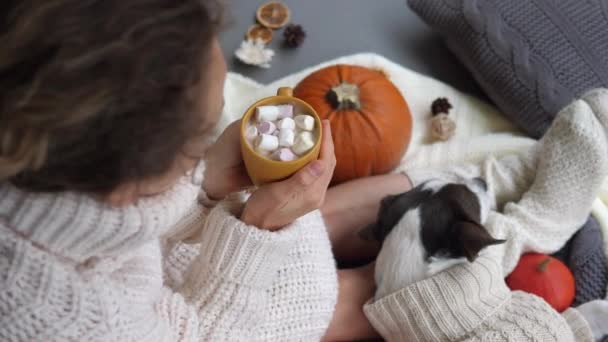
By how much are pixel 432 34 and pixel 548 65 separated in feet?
1.15

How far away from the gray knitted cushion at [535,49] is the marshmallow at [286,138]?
71cm


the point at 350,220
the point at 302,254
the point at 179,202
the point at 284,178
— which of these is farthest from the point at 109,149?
the point at 350,220

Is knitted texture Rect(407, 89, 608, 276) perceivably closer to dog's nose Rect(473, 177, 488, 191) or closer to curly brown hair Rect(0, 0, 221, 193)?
dog's nose Rect(473, 177, 488, 191)

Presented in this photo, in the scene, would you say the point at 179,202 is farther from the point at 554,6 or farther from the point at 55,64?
the point at 554,6

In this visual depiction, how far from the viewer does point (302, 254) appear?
939 millimetres

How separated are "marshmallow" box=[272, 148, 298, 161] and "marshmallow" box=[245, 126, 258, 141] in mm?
38

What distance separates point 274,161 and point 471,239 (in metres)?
0.37

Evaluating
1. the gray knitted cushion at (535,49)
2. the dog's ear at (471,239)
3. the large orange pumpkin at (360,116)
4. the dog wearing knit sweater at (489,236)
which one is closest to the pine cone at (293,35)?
the large orange pumpkin at (360,116)

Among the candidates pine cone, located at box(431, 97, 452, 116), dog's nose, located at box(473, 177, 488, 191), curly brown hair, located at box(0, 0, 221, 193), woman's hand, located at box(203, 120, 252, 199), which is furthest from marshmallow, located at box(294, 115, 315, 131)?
pine cone, located at box(431, 97, 452, 116)

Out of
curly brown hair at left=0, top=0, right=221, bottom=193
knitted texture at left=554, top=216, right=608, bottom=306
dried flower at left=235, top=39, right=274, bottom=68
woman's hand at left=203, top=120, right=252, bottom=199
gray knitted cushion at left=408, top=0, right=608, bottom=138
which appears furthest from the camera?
dried flower at left=235, top=39, right=274, bottom=68

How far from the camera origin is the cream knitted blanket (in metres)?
1.27

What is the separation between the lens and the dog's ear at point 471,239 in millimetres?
916

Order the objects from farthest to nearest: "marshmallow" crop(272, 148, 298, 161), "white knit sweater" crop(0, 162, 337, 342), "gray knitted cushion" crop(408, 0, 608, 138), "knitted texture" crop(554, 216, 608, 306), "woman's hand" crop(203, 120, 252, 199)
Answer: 1. "gray knitted cushion" crop(408, 0, 608, 138)
2. "knitted texture" crop(554, 216, 608, 306)
3. "woman's hand" crop(203, 120, 252, 199)
4. "marshmallow" crop(272, 148, 298, 161)
5. "white knit sweater" crop(0, 162, 337, 342)

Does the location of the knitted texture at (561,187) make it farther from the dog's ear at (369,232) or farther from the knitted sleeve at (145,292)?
the knitted sleeve at (145,292)
